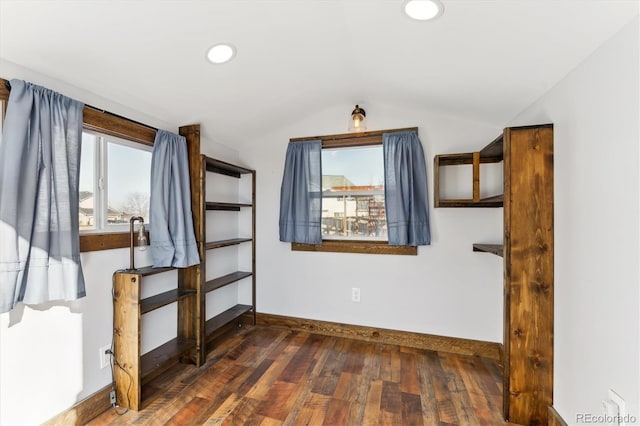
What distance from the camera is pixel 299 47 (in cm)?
180

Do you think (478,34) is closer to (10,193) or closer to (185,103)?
(185,103)

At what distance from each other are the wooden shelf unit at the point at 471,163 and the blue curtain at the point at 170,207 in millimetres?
2096

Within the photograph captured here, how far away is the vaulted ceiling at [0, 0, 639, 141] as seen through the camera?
122cm

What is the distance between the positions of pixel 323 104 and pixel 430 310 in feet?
7.28

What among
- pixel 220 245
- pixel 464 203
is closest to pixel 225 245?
pixel 220 245

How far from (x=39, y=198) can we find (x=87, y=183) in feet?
1.41

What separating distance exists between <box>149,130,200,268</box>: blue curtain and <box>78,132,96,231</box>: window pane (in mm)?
351

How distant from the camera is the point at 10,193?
4.36ft

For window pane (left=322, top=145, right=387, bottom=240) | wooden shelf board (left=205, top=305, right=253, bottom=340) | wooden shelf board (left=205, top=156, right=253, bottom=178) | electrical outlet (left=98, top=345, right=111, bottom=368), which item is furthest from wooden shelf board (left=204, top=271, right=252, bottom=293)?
wooden shelf board (left=205, top=156, right=253, bottom=178)

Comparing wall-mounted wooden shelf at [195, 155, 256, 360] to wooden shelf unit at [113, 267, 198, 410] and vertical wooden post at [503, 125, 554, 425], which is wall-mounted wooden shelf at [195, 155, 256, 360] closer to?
wooden shelf unit at [113, 267, 198, 410]

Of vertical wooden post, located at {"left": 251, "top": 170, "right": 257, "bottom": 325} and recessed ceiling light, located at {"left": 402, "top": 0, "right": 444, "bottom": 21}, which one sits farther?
vertical wooden post, located at {"left": 251, "top": 170, "right": 257, "bottom": 325}

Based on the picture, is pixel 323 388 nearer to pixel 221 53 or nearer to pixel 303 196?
pixel 303 196

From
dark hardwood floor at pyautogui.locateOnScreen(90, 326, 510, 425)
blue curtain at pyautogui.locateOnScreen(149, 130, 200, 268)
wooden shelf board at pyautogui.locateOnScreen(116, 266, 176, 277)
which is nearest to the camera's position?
dark hardwood floor at pyautogui.locateOnScreen(90, 326, 510, 425)

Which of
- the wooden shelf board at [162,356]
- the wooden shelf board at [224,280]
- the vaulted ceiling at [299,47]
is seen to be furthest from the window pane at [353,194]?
the wooden shelf board at [162,356]
